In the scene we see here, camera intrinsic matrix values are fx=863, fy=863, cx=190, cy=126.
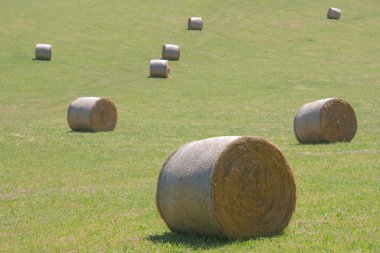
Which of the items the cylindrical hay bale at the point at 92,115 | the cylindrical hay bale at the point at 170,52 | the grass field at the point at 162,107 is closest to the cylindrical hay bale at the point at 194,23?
the grass field at the point at 162,107

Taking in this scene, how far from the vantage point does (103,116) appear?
30.6m

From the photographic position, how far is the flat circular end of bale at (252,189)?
1191 cm

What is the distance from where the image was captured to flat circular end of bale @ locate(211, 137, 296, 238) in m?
11.9

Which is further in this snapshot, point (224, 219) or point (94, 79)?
point (94, 79)

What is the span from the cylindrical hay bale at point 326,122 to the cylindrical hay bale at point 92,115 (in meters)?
8.31

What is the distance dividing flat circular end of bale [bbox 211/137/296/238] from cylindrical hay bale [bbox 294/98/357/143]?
11.9 metres

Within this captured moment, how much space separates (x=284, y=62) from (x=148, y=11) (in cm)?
2088

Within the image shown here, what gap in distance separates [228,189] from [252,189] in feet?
1.73

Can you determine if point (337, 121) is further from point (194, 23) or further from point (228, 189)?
point (194, 23)

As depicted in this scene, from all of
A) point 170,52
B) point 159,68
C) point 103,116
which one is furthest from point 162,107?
point 170,52

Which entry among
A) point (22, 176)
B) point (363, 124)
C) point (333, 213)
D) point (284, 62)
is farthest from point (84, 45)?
point (333, 213)

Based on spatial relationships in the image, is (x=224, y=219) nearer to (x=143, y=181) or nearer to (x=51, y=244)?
(x=51, y=244)

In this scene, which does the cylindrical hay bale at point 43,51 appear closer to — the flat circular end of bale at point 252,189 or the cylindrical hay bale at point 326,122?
the cylindrical hay bale at point 326,122

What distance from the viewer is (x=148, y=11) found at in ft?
240
